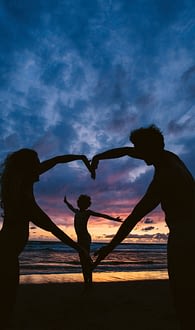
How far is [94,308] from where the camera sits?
750 cm

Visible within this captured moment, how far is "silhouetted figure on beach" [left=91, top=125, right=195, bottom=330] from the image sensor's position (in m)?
2.75

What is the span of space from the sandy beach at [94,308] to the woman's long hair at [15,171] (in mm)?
3364

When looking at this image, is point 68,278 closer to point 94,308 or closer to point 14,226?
point 94,308

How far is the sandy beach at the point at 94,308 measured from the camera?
6.07 metres

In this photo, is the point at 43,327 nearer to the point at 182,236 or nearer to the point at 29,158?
the point at 29,158

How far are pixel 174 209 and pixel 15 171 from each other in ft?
5.35

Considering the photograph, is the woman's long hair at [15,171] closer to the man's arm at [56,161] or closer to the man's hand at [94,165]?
the man's arm at [56,161]

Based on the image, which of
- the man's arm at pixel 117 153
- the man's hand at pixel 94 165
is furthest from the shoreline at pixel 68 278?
the man's arm at pixel 117 153

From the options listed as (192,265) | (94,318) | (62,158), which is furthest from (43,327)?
(192,265)

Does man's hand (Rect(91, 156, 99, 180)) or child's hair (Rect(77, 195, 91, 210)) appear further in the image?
child's hair (Rect(77, 195, 91, 210))

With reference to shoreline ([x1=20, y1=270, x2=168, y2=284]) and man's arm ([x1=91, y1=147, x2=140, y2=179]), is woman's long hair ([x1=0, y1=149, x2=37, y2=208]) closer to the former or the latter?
man's arm ([x1=91, y1=147, x2=140, y2=179])

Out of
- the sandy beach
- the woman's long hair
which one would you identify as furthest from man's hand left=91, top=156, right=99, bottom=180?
the sandy beach

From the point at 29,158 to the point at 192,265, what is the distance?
1885 mm

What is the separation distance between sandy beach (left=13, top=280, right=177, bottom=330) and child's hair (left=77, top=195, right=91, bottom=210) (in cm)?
224
